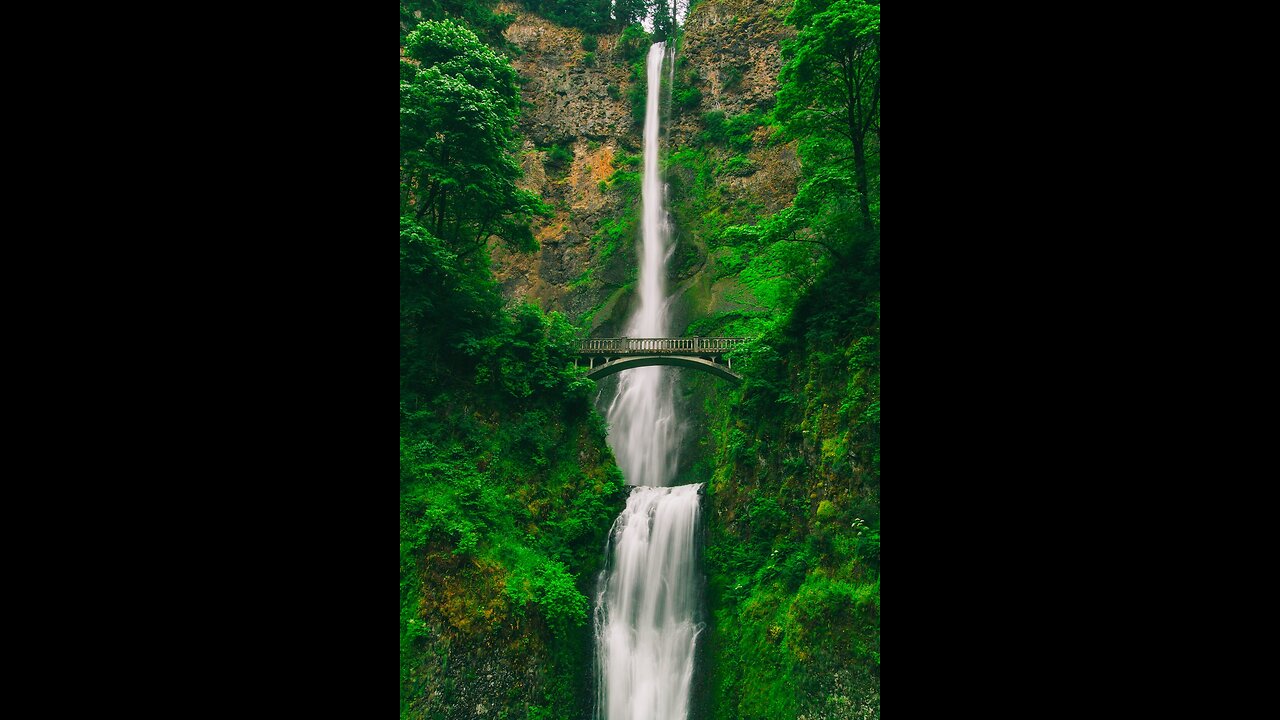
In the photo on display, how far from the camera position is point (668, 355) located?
20062 millimetres

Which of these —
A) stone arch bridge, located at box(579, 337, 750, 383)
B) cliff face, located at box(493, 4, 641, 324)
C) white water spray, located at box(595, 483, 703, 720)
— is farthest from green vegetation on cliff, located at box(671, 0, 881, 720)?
cliff face, located at box(493, 4, 641, 324)

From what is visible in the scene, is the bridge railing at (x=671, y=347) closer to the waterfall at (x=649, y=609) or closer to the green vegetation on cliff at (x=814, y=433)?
the waterfall at (x=649, y=609)

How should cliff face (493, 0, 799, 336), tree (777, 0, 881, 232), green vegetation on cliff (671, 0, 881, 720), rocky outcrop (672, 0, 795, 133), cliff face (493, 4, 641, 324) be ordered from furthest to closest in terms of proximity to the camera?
rocky outcrop (672, 0, 795, 133) < cliff face (493, 4, 641, 324) < cliff face (493, 0, 799, 336) < tree (777, 0, 881, 232) < green vegetation on cliff (671, 0, 881, 720)

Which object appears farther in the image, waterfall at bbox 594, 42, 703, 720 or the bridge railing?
the bridge railing

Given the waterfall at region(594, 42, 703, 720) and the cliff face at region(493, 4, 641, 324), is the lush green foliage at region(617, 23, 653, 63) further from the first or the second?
the waterfall at region(594, 42, 703, 720)

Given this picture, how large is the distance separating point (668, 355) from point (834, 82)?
31.3 ft

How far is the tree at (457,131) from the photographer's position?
13656 mm

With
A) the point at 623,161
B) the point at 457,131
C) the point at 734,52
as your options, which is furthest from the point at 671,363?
the point at 734,52

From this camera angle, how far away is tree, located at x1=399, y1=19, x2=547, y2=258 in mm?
13656

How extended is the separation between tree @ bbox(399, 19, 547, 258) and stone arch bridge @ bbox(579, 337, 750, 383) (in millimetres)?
5269
